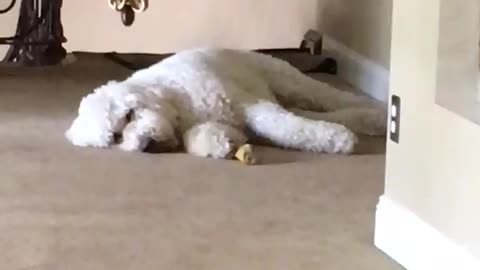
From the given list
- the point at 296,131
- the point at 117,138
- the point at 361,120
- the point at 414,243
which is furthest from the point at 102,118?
the point at 414,243

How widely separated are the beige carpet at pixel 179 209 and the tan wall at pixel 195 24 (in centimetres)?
114

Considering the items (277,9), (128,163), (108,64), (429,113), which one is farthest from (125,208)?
(277,9)

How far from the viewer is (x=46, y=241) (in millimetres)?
2031

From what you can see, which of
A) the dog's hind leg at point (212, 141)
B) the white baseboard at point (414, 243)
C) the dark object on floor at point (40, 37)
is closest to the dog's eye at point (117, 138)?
the dog's hind leg at point (212, 141)

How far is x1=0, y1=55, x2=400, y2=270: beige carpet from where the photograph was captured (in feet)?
6.38

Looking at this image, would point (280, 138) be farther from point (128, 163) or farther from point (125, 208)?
point (125, 208)

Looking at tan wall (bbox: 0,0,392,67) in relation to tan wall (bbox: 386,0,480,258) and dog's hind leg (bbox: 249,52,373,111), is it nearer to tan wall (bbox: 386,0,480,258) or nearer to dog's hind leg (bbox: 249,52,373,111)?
dog's hind leg (bbox: 249,52,373,111)

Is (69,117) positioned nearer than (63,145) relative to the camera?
No

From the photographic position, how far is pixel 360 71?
3598 mm

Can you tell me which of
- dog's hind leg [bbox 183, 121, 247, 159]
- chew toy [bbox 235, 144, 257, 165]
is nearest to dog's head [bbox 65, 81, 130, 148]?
dog's hind leg [bbox 183, 121, 247, 159]

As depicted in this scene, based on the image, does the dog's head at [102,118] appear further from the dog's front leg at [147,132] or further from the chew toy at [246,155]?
the chew toy at [246,155]

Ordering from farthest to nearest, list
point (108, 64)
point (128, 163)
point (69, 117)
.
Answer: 1. point (108, 64)
2. point (69, 117)
3. point (128, 163)

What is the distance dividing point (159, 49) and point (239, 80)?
1.25m

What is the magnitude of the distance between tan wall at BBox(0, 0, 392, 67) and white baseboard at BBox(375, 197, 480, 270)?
210 centimetres
